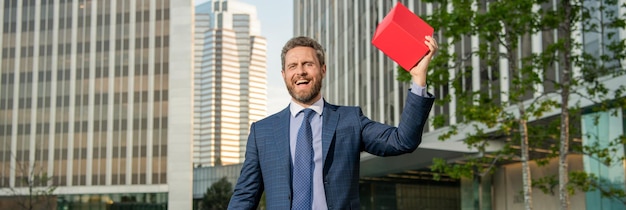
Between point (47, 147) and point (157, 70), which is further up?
point (157, 70)

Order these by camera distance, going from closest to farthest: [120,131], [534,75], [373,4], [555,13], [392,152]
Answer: [392,152] → [534,75] → [555,13] → [373,4] → [120,131]

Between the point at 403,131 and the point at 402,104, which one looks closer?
the point at 403,131

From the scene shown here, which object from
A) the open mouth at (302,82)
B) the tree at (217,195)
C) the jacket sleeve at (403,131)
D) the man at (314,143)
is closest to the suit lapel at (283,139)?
the man at (314,143)

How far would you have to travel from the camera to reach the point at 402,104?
4334cm

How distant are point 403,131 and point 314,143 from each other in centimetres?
41

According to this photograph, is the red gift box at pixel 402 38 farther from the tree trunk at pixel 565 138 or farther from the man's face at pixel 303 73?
the tree trunk at pixel 565 138

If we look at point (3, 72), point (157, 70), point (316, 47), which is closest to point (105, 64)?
point (157, 70)

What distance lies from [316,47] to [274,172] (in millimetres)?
570

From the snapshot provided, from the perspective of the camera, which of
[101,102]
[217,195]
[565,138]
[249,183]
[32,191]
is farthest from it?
[217,195]

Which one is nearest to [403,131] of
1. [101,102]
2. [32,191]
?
[101,102]

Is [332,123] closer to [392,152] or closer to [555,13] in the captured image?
[392,152]

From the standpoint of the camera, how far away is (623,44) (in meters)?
18.8

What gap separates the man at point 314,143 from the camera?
3.51m

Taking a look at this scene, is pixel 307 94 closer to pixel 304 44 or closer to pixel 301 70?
pixel 301 70
